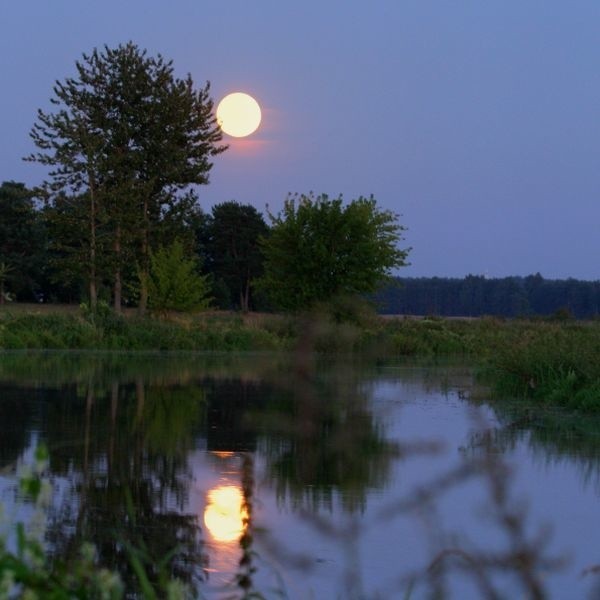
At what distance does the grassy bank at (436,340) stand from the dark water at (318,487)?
31.5 inches

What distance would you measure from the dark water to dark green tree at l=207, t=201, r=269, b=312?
208 ft

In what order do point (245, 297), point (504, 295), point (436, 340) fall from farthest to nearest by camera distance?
point (504, 295) < point (245, 297) < point (436, 340)

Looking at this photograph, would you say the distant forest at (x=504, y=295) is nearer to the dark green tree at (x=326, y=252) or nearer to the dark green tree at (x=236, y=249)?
the dark green tree at (x=236, y=249)

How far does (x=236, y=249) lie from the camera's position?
85.6m

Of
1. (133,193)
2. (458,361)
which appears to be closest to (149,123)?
(133,193)

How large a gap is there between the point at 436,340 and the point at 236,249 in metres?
40.3

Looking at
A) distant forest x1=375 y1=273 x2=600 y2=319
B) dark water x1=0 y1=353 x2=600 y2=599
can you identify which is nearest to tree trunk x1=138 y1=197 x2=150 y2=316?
dark water x1=0 y1=353 x2=600 y2=599

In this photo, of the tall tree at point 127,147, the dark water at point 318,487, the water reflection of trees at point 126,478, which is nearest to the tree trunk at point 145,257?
the tall tree at point 127,147

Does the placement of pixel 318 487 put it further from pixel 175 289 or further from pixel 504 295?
pixel 504 295

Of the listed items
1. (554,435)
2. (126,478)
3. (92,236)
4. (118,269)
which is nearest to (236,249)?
(118,269)

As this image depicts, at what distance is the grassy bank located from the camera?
2102 centimetres

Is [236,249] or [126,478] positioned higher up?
[236,249]

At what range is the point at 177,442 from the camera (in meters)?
14.7

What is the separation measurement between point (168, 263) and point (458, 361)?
18303 mm
